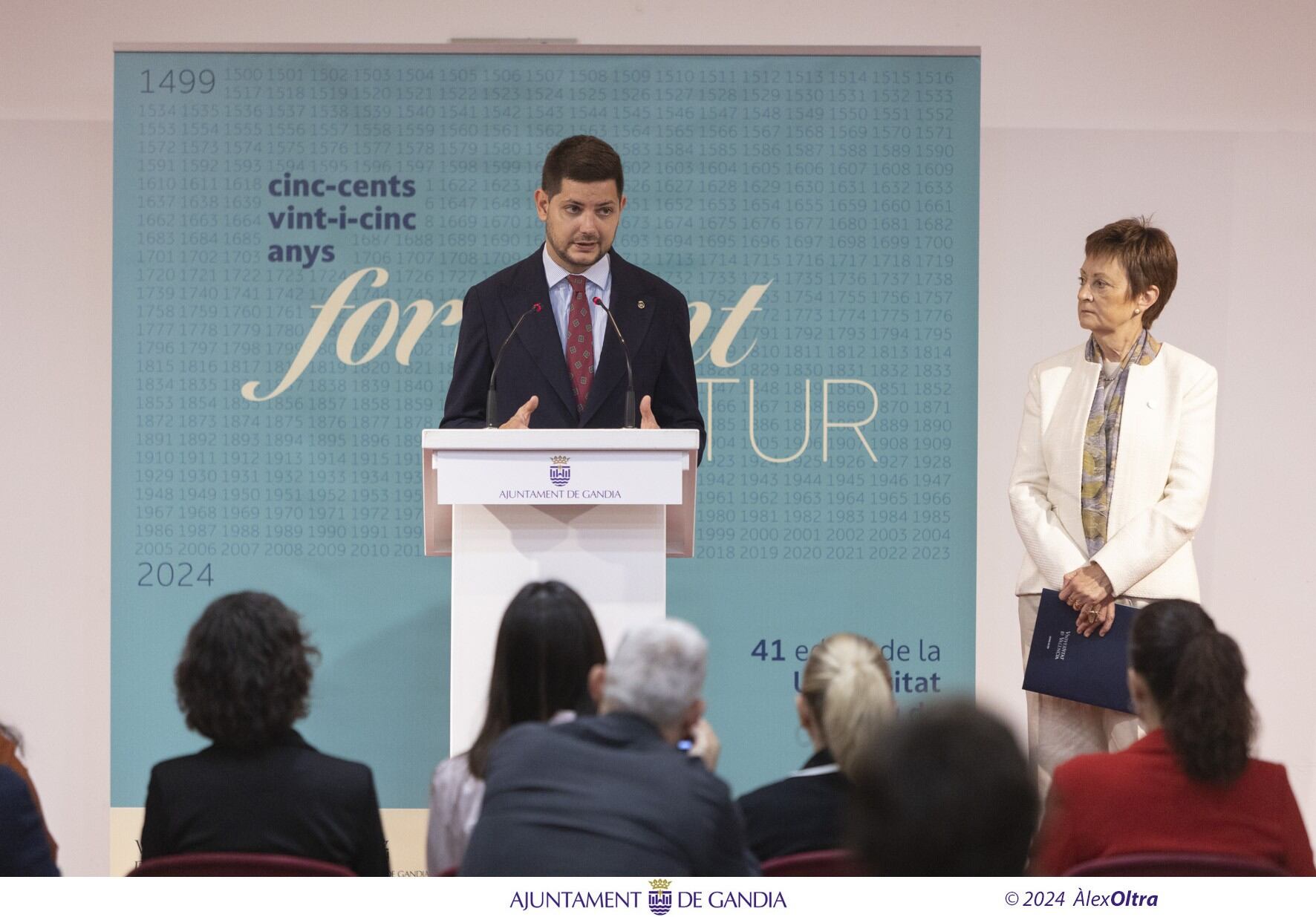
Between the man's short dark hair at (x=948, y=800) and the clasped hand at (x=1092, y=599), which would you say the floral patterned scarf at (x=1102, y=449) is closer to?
the clasped hand at (x=1092, y=599)

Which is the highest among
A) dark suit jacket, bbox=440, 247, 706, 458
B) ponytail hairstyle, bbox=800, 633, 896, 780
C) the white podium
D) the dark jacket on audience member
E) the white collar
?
the white collar

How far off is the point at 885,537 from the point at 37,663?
123 inches

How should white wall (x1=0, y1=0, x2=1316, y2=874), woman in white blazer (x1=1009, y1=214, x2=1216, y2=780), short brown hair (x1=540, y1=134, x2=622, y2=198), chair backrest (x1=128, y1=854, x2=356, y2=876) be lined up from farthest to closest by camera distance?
white wall (x1=0, y1=0, x2=1316, y2=874) < woman in white blazer (x1=1009, y1=214, x2=1216, y2=780) < short brown hair (x1=540, y1=134, x2=622, y2=198) < chair backrest (x1=128, y1=854, x2=356, y2=876)

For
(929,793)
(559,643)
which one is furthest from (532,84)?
(929,793)

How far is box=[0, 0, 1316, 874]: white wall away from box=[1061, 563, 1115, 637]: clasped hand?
1.41 metres

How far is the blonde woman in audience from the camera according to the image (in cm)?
243

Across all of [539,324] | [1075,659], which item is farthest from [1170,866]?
[539,324]

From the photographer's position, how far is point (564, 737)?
2.27 meters

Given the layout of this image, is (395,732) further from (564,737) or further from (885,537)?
(564,737)

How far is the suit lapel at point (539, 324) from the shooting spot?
3.85 m

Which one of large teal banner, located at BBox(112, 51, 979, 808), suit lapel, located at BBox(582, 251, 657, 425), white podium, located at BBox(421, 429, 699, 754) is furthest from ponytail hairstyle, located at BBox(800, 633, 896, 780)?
large teal banner, located at BBox(112, 51, 979, 808)

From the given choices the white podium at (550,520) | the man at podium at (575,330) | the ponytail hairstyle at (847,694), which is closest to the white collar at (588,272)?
the man at podium at (575,330)

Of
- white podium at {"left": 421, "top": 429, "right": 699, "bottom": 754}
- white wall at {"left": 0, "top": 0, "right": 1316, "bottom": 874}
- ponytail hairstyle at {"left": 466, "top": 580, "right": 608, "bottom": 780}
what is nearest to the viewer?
ponytail hairstyle at {"left": 466, "top": 580, "right": 608, "bottom": 780}

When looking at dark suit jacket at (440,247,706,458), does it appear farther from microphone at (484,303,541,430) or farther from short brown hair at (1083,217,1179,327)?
short brown hair at (1083,217,1179,327)
